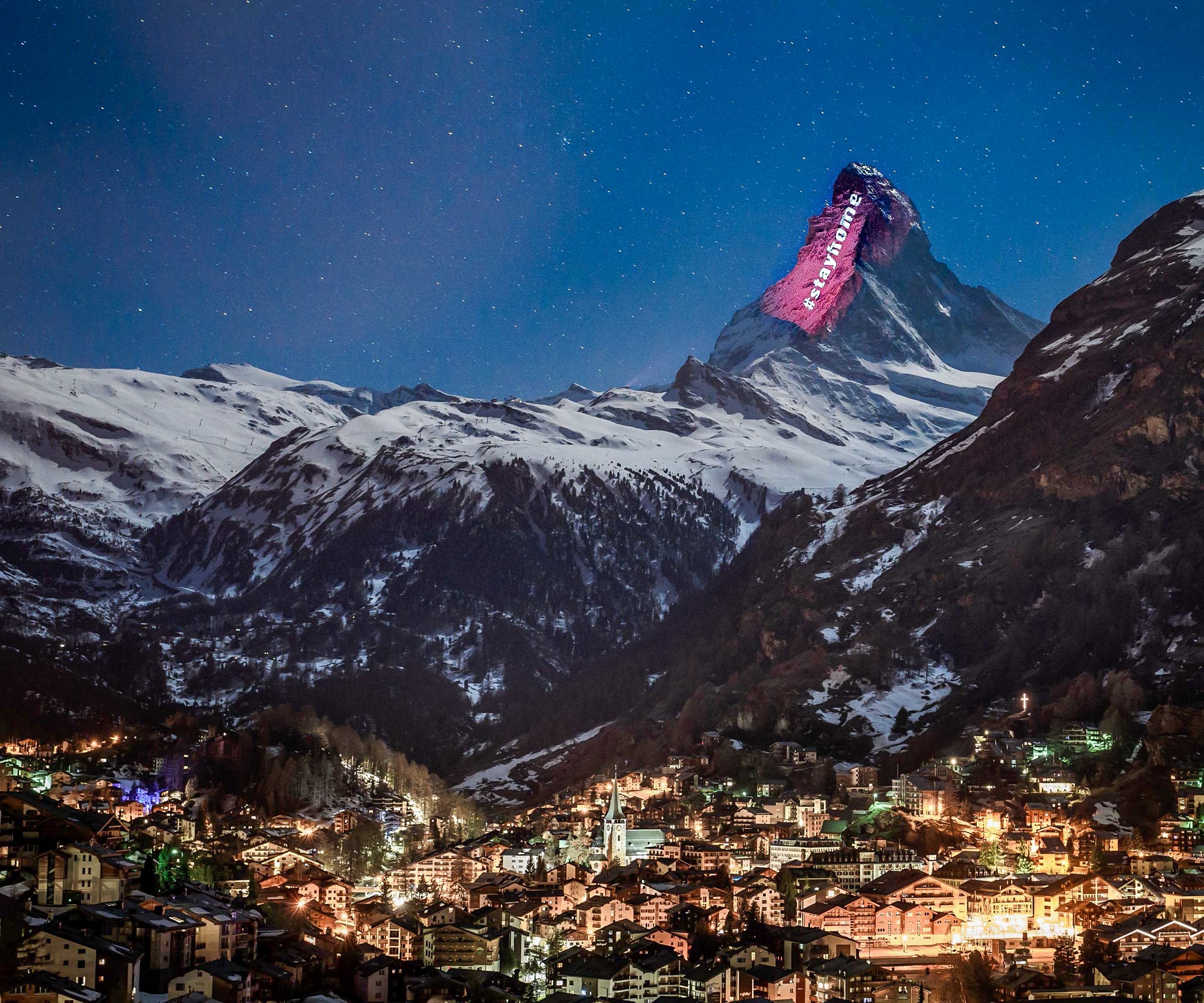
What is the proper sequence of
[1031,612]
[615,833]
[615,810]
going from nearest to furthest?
[615,833], [615,810], [1031,612]

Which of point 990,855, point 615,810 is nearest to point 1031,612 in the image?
point 615,810

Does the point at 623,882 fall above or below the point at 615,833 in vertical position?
below

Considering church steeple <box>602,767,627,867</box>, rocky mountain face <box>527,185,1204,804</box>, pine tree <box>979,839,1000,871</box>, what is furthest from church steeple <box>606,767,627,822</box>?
pine tree <box>979,839,1000,871</box>

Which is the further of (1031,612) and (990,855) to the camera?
(1031,612)

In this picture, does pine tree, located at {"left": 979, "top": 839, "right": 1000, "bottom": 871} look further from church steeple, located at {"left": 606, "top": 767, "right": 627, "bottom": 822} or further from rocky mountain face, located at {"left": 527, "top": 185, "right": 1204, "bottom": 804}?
church steeple, located at {"left": 606, "top": 767, "right": 627, "bottom": 822}

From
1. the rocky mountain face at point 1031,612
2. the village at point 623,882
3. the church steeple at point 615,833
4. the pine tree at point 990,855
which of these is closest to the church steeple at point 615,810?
the church steeple at point 615,833

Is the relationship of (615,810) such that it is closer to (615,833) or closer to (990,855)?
(615,833)

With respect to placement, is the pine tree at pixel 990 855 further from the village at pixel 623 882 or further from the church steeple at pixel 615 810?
the church steeple at pixel 615 810

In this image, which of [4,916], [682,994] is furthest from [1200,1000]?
[4,916]

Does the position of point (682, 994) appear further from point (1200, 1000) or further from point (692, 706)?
point (692, 706)
